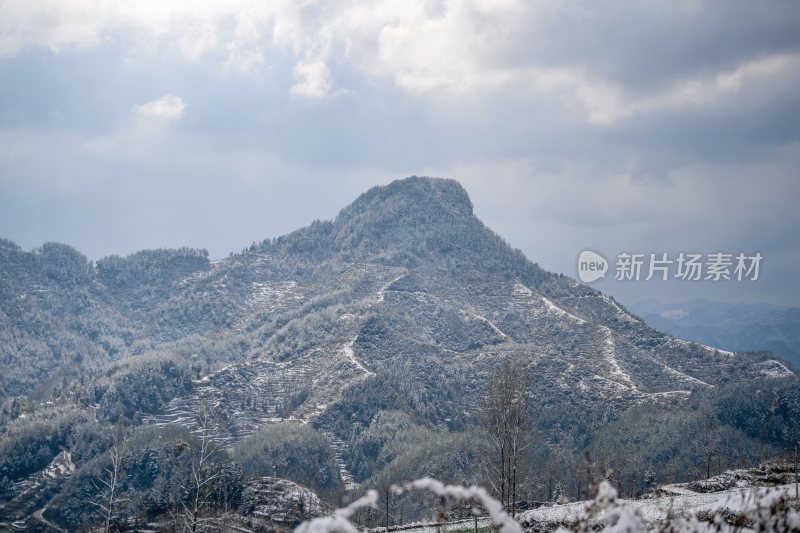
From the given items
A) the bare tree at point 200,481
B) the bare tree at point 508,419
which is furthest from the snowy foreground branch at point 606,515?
the bare tree at point 508,419

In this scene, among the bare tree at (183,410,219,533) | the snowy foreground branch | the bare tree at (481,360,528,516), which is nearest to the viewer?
the snowy foreground branch

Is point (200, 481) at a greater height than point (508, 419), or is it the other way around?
point (508, 419)

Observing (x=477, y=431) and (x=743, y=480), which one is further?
(x=477, y=431)

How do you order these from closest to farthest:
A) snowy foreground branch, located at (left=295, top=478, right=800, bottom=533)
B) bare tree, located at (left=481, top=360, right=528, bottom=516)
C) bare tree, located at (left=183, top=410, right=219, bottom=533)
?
snowy foreground branch, located at (left=295, top=478, right=800, bottom=533) < bare tree, located at (left=183, top=410, right=219, bottom=533) < bare tree, located at (left=481, top=360, right=528, bottom=516)

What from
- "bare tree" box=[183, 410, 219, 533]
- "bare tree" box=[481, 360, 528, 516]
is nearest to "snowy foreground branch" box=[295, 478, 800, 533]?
"bare tree" box=[183, 410, 219, 533]

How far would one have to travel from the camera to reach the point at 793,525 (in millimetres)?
9305

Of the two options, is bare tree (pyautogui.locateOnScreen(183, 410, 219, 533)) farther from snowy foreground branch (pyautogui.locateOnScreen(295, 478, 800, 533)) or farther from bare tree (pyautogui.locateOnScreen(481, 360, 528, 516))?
snowy foreground branch (pyautogui.locateOnScreen(295, 478, 800, 533))

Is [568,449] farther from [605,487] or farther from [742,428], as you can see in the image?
[605,487]

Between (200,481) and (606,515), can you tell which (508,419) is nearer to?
(200,481)

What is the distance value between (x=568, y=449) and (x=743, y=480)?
13033cm

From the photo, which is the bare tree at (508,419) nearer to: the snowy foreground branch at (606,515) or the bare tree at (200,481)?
the bare tree at (200,481)

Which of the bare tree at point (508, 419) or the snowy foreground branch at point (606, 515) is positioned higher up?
the snowy foreground branch at point (606, 515)

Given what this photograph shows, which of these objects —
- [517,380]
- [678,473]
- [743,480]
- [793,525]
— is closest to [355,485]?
[678,473]

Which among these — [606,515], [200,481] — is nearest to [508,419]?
[200,481]
